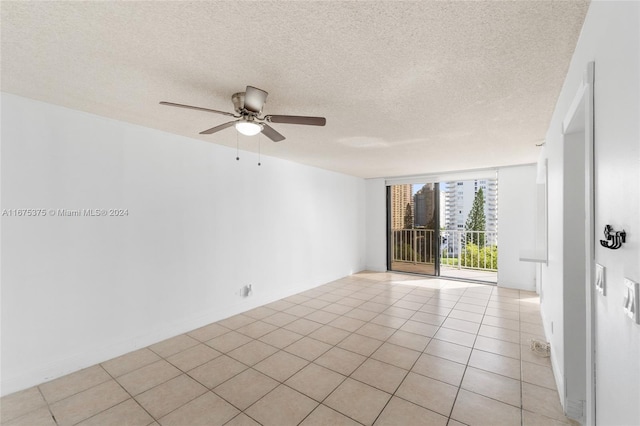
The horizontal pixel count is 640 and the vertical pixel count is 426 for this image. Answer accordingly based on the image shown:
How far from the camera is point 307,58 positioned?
5.60ft

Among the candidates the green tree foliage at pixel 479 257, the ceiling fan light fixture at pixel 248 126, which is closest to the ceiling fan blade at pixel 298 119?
the ceiling fan light fixture at pixel 248 126

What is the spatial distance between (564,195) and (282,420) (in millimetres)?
2528

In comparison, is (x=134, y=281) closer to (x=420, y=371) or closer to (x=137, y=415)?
(x=137, y=415)

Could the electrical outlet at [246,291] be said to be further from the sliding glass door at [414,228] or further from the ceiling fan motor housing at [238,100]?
the sliding glass door at [414,228]

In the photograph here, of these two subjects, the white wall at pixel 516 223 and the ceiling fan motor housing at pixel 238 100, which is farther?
the white wall at pixel 516 223

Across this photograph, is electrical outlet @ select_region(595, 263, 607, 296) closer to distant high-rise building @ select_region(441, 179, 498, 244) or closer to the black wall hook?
the black wall hook

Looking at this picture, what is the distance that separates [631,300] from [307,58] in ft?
5.93

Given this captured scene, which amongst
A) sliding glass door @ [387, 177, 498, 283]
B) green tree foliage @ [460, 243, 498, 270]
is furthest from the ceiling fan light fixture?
green tree foliage @ [460, 243, 498, 270]

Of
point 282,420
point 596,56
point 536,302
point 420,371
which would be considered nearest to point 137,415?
point 282,420

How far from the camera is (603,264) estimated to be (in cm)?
110

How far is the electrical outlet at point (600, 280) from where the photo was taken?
1.09 meters

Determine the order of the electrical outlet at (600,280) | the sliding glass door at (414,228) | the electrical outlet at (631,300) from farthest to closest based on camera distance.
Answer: the sliding glass door at (414,228) < the electrical outlet at (600,280) < the electrical outlet at (631,300)

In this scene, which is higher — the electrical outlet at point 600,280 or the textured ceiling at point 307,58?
the textured ceiling at point 307,58

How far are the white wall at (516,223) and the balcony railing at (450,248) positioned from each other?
3.15 ft
